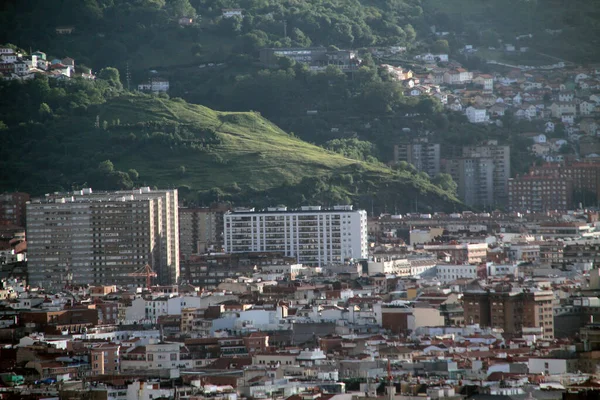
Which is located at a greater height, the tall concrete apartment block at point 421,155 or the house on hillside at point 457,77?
the house on hillside at point 457,77

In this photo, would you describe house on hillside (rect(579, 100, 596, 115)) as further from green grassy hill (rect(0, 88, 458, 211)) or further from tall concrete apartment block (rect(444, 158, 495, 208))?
green grassy hill (rect(0, 88, 458, 211))

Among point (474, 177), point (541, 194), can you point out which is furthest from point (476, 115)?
point (541, 194)

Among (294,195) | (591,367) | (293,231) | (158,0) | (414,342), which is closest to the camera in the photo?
(591,367)

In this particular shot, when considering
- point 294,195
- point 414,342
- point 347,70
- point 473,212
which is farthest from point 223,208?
point 414,342

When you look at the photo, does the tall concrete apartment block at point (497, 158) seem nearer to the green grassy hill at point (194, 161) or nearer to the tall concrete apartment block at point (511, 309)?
the green grassy hill at point (194, 161)

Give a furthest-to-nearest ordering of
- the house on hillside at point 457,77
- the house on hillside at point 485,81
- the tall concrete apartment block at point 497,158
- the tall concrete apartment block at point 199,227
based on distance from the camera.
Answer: the house on hillside at point 457,77, the house on hillside at point 485,81, the tall concrete apartment block at point 497,158, the tall concrete apartment block at point 199,227

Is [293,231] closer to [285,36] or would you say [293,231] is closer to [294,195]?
[294,195]

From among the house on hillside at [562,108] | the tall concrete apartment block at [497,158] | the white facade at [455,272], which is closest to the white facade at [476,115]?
the house on hillside at [562,108]
